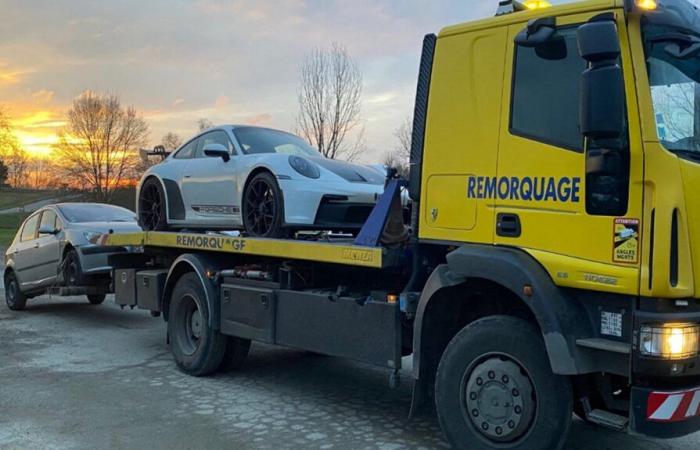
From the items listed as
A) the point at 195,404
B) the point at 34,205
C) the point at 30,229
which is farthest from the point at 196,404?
the point at 34,205

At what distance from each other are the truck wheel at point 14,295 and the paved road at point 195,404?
10.2ft

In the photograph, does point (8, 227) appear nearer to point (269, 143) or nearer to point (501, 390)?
point (269, 143)

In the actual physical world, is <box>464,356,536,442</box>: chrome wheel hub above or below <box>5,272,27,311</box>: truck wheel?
above

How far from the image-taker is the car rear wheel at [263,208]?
6238 millimetres

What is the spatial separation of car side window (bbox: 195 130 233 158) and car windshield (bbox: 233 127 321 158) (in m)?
0.13

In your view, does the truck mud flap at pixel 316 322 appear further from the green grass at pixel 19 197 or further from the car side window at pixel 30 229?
the green grass at pixel 19 197

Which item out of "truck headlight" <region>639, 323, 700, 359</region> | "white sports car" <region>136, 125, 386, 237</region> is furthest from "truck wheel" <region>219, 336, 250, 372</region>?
"truck headlight" <region>639, 323, 700, 359</region>

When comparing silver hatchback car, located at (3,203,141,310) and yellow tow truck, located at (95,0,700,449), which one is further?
silver hatchback car, located at (3,203,141,310)

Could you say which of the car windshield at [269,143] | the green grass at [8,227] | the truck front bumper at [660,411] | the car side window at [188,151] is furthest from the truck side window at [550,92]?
the green grass at [8,227]

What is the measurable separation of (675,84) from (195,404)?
4603mm

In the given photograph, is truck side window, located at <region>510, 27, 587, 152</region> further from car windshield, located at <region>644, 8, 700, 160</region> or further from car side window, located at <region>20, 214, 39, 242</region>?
car side window, located at <region>20, 214, 39, 242</region>

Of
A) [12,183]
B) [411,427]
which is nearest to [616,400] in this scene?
[411,427]

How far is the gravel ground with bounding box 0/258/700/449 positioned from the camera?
4.89 metres

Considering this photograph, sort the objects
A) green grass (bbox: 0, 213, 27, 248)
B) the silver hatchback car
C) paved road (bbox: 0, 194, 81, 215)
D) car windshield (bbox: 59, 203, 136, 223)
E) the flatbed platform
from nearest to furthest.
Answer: the flatbed platform
the silver hatchback car
car windshield (bbox: 59, 203, 136, 223)
green grass (bbox: 0, 213, 27, 248)
paved road (bbox: 0, 194, 81, 215)
